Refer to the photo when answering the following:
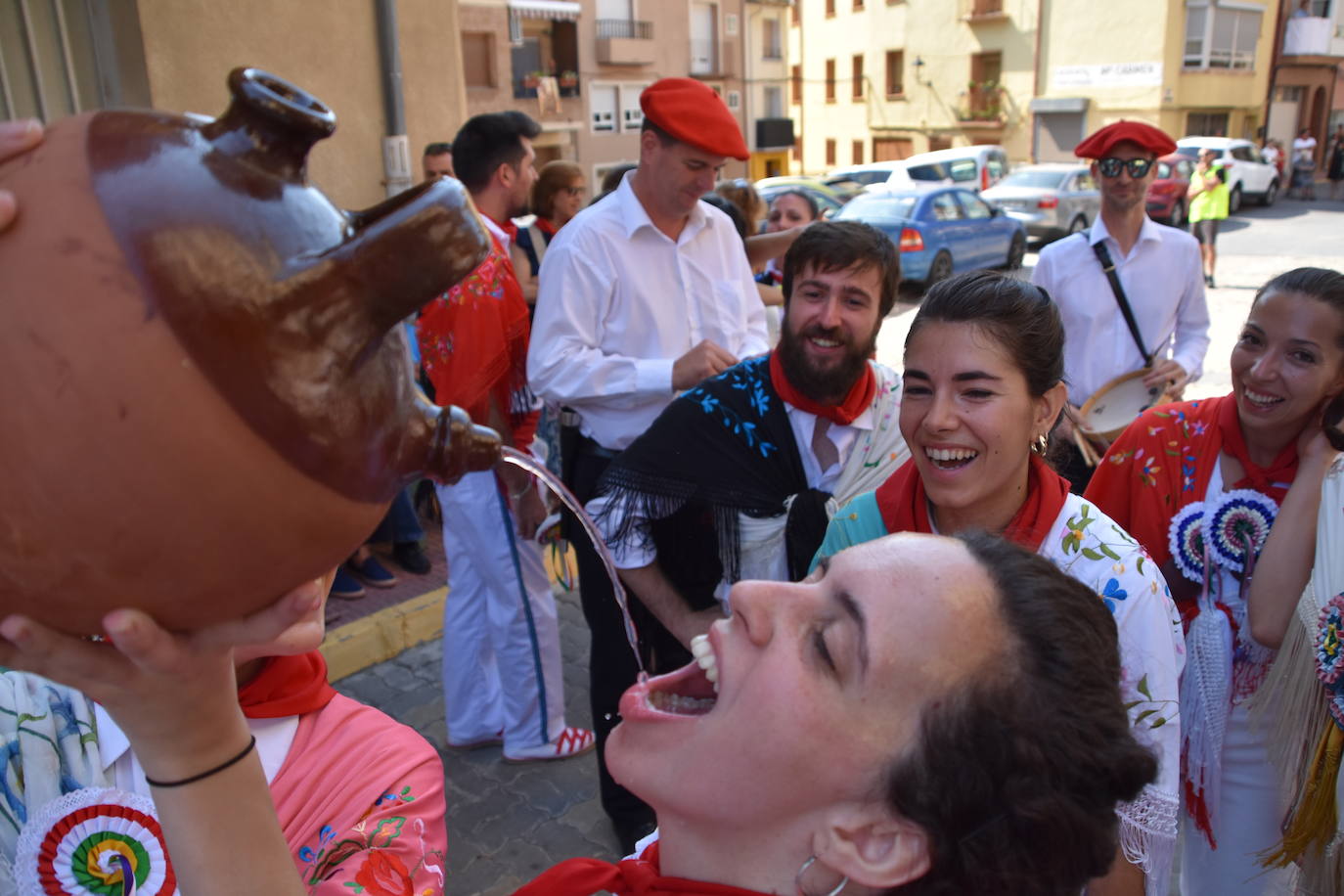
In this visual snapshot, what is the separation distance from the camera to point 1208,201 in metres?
14.6

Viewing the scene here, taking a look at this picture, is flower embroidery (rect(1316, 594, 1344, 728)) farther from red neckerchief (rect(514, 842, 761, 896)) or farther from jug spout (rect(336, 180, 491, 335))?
jug spout (rect(336, 180, 491, 335))

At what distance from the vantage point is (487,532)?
12.8 ft

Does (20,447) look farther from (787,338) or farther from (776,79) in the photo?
(776,79)

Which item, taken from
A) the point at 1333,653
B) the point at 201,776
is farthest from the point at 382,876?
the point at 1333,653

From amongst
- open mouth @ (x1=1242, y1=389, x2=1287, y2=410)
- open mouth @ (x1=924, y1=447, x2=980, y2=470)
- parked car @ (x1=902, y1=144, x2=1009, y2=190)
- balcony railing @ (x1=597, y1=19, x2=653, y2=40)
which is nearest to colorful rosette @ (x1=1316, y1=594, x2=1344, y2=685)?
open mouth @ (x1=1242, y1=389, x2=1287, y2=410)

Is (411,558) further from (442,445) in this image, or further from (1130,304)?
(442,445)

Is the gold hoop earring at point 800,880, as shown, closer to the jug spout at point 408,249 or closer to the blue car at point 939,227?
the jug spout at point 408,249

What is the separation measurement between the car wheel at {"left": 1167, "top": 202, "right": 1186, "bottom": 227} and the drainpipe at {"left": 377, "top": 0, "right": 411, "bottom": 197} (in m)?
19.1

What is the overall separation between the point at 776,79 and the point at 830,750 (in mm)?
41845

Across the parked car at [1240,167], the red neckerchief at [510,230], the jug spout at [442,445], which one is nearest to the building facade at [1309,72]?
the parked car at [1240,167]

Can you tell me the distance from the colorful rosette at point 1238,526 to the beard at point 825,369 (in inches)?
39.4

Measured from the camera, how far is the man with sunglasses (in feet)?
14.0

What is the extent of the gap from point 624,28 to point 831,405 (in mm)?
33929

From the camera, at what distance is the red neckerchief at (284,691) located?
1.54 m
